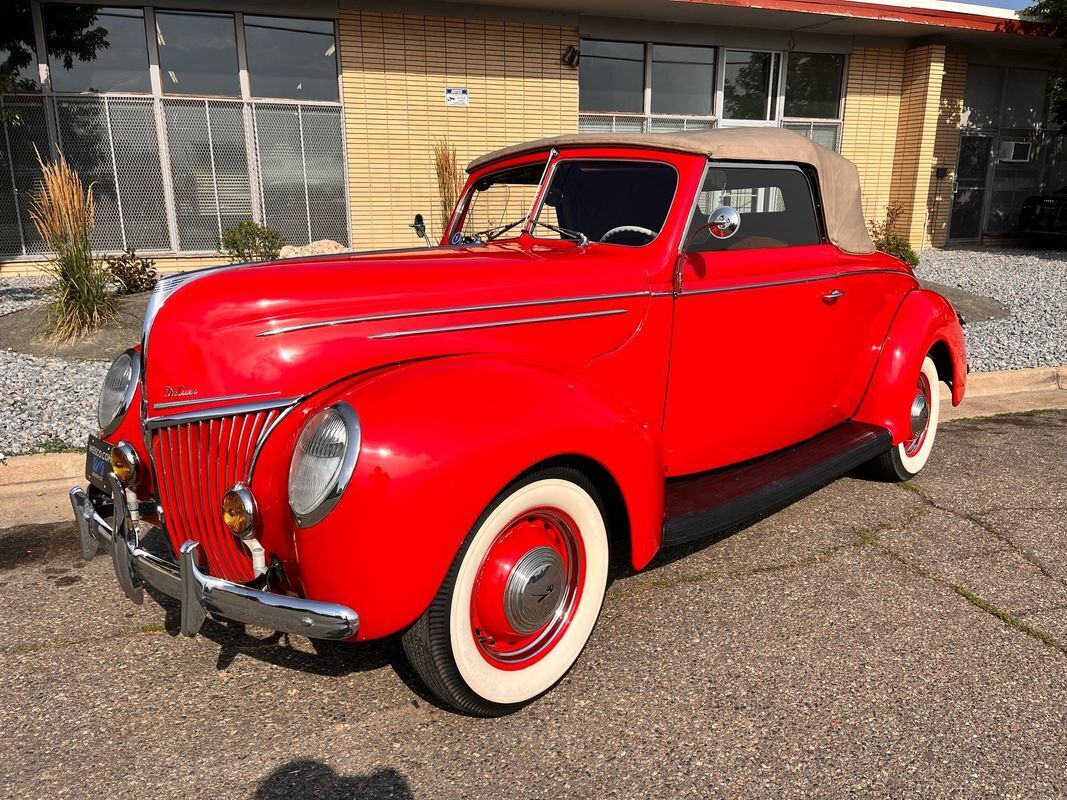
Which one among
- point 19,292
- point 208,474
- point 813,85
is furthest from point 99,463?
point 813,85

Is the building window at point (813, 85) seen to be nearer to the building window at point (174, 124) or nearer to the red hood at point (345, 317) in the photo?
the building window at point (174, 124)

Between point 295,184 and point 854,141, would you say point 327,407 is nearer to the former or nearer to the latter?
point 295,184

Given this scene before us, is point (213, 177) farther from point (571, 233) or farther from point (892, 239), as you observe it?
point (892, 239)

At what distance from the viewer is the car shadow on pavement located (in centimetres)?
201

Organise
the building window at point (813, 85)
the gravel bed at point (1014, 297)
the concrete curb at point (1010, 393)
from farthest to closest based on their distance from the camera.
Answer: the building window at point (813, 85) → the gravel bed at point (1014, 297) → the concrete curb at point (1010, 393)

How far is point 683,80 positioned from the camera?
12781mm

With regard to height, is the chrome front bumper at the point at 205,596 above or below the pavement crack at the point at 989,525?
above

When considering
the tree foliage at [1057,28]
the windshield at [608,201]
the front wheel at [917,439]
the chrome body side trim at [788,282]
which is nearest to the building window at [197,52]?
the windshield at [608,201]

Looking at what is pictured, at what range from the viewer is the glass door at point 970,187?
15.5 metres

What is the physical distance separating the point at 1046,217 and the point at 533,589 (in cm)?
1716

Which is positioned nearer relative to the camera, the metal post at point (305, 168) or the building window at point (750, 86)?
the metal post at point (305, 168)

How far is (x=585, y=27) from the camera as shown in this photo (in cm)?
1185

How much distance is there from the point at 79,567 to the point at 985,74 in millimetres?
18009

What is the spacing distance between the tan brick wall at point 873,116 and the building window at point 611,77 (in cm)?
422
